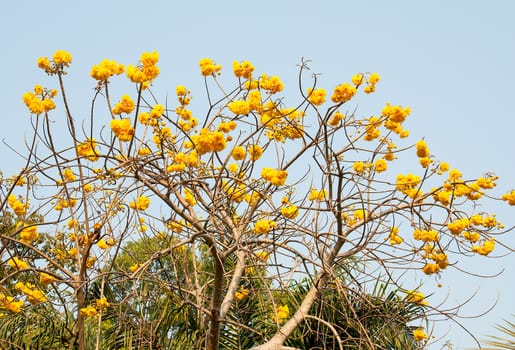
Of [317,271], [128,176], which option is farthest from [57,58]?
[317,271]

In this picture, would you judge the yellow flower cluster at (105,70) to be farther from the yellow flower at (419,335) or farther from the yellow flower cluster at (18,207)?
the yellow flower at (419,335)

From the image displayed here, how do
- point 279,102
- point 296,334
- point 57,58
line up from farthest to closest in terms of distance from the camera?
point 296,334, point 279,102, point 57,58

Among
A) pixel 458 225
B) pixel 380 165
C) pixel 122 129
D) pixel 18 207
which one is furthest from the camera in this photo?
pixel 380 165

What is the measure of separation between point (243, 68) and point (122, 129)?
0.85 m

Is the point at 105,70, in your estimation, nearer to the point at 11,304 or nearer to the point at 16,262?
the point at 16,262

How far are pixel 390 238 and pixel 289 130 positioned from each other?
40.6 inches

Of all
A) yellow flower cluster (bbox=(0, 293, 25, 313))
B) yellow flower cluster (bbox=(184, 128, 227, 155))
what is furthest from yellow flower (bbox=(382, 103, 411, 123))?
yellow flower cluster (bbox=(0, 293, 25, 313))

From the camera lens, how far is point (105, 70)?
4.05 meters

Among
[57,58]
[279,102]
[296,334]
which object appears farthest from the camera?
[296,334]

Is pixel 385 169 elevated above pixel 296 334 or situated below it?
above

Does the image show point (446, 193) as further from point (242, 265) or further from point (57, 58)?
point (57, 58)

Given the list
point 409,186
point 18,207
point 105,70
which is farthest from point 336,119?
point 18,207

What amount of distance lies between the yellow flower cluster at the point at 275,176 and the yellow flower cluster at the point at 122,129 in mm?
757

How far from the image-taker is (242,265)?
16.0 ft
